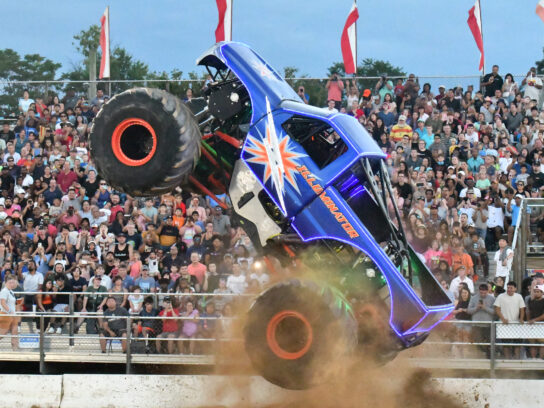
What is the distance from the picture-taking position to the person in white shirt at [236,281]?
1586 centimetres

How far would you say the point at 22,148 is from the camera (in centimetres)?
2292

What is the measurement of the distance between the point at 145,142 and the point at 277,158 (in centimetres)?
161

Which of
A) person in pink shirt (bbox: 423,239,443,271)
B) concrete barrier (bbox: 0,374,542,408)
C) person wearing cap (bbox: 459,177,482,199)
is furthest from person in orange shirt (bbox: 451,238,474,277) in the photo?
concrete barrier (bbox: 0,374,542,408)

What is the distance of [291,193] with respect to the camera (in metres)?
10.3

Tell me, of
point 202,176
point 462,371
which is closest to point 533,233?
point 462,371

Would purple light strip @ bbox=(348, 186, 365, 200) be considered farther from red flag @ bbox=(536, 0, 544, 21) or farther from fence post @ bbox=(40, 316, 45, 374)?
red flag @ bbox=(536, 0, 544, 21)

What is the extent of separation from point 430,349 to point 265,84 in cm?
564

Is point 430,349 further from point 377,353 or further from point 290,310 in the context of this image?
point 290,310

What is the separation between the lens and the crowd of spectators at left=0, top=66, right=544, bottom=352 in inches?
628

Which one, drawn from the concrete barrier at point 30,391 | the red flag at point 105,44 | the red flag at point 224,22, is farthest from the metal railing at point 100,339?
the red flag at point 105,44

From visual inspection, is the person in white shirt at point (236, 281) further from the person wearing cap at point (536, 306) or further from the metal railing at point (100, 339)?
the person wearing cap at point (536, 306)

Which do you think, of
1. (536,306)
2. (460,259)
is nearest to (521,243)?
(460,259)

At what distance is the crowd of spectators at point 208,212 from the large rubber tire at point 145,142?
402 cm

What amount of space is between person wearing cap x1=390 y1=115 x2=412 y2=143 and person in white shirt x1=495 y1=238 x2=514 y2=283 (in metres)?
5.33
